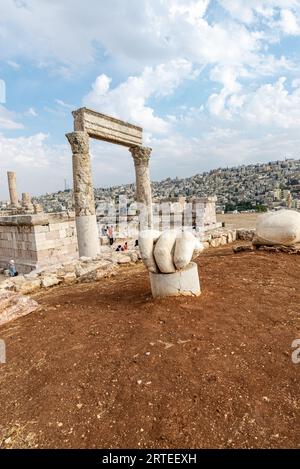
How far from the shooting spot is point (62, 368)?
2.96m

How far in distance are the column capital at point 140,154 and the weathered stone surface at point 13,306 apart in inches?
388

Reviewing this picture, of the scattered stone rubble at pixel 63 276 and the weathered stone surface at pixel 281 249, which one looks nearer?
the scattered stone rubble at pixel 63 276

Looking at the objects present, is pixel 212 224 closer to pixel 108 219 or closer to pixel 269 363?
pixel 108 219

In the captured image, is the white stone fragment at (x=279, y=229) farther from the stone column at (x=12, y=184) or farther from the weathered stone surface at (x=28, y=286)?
the stone column at (x=12, y=184)

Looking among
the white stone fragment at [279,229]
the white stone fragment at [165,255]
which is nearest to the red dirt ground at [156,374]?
the white stone fragment at [165,255]

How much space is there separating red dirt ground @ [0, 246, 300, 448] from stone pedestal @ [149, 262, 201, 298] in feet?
0.55

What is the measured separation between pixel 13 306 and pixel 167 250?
2.59 meters

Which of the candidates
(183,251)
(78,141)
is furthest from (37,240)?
(183,251)

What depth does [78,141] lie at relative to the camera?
10062mm

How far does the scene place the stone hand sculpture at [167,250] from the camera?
4.17 metres

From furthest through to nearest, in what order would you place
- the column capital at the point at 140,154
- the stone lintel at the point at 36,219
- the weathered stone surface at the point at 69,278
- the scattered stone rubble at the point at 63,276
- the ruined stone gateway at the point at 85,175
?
1. the column capital at the point at 140,154
2. the stone lintel at the point at 36,219
3. the ruined stone gateway at the point at 85,175
4. the weathered stone surface at the point at 69,278
5. the scattered stone rubble at the point at 63,276

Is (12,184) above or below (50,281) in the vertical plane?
above

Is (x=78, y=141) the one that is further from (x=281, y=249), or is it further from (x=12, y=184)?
(x=12, y=184)

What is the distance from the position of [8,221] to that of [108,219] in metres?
6.16
